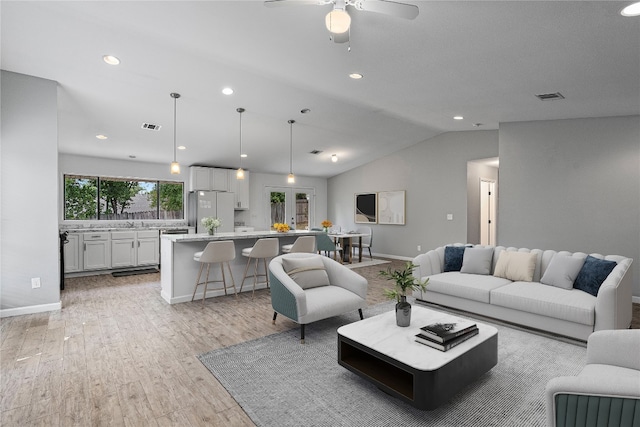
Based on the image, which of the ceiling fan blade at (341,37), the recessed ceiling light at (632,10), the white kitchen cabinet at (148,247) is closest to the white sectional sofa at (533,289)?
the recessed ceiling light at (632,10)

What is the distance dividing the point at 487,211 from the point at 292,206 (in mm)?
5259

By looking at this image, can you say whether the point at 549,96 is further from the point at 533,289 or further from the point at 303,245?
the point at 303,245

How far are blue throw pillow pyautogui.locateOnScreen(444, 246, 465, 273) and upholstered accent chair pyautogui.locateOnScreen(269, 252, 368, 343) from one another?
5.06 ft

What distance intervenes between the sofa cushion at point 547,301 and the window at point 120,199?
6946mm

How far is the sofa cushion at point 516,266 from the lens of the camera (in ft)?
12.5

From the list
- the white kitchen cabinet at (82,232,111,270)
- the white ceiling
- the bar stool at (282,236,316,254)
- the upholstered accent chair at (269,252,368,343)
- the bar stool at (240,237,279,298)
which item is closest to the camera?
the white ceiling

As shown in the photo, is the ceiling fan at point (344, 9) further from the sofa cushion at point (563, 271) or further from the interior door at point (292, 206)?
the interior door at point (292, 206)

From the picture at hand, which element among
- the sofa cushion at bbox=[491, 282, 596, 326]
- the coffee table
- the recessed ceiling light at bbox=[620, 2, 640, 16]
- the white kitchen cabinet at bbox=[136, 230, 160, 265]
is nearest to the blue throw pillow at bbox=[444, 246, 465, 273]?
the sofa cushion at bbox=[491, 282, 596, 326]

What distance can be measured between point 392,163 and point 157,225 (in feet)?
19.4

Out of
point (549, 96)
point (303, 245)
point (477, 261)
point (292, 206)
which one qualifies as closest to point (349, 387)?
point (477, 261)

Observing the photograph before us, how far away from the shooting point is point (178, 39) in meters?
3.22

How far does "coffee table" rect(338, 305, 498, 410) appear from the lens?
199cm

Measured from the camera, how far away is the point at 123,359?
9.20 feet

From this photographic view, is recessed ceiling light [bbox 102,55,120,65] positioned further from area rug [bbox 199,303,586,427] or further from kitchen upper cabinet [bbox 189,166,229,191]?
kitchen upper cabinet [bbox 189,166,229,191]
